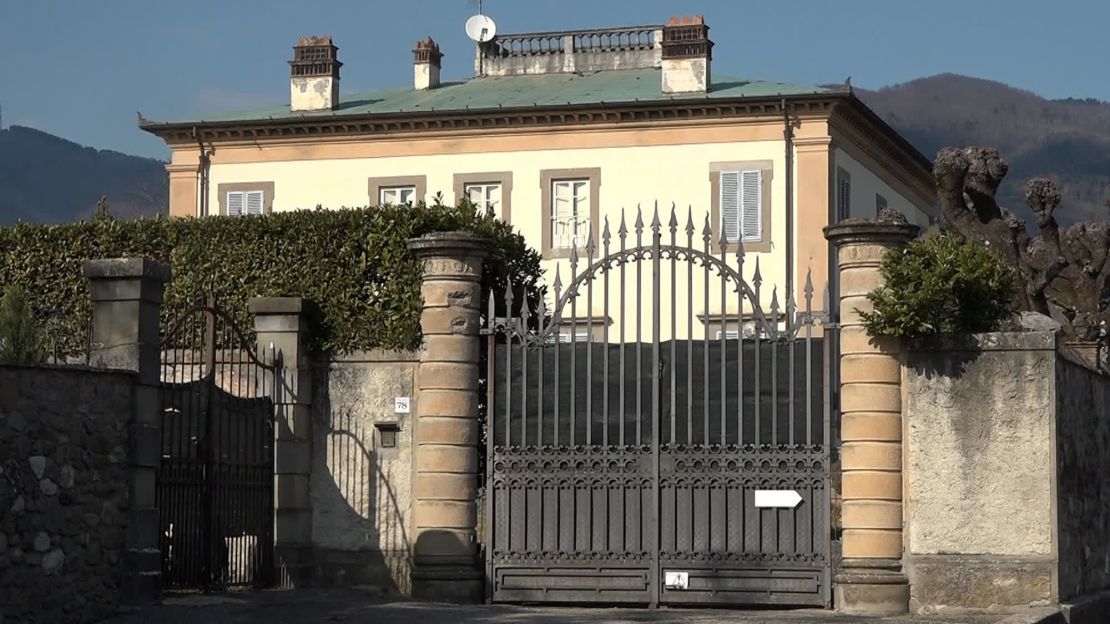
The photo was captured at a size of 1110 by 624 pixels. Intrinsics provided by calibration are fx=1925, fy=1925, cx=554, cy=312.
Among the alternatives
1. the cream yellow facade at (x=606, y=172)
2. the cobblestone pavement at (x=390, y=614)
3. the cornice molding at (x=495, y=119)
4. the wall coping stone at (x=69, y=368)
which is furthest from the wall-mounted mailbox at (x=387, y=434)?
the cornice molding at (x=495, y=119)

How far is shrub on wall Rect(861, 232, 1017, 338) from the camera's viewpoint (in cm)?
1681

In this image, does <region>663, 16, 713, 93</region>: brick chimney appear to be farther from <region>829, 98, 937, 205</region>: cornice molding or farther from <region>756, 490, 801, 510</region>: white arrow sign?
<region>756, 490, 801, 510</region>: white arrow sign

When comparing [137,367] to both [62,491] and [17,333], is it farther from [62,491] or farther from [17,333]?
[62,491]

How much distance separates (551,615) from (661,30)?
3336 centimetres

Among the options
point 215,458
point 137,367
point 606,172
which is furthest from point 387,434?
point 606,172

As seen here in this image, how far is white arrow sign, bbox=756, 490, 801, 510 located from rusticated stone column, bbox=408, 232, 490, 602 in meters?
2.66

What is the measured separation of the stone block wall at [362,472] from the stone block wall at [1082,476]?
593 centimetres

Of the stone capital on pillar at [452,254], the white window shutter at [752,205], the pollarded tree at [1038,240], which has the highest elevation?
the white window shutter at [752,205]

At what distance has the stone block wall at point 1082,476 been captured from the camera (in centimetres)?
1705

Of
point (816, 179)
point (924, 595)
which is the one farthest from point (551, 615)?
point (816, 179)

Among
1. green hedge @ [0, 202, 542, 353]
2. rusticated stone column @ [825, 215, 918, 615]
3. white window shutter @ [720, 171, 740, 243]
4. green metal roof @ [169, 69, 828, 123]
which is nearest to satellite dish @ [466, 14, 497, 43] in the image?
green metal roof @ [169, 69, 828, 123]

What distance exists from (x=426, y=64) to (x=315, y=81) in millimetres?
3166

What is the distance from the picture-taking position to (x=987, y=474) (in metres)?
16.8

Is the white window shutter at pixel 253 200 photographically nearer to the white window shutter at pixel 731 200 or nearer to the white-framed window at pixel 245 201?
the white-framed window at pixel 245 201
